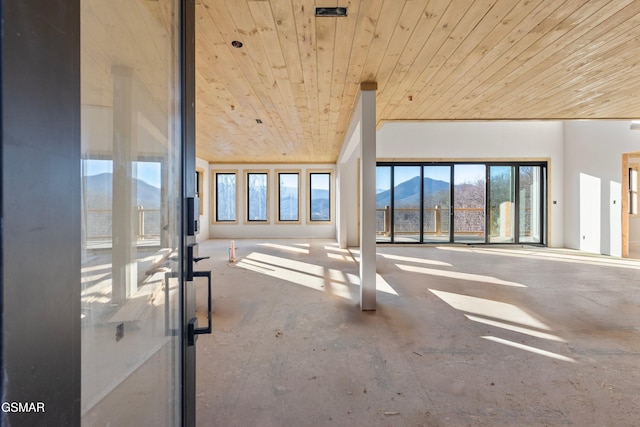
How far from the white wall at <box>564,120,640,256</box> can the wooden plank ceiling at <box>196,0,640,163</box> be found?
259 centimetres

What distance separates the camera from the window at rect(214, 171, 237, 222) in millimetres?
9758

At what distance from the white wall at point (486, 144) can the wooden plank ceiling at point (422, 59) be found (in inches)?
131

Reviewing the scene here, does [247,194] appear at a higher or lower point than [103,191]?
higher

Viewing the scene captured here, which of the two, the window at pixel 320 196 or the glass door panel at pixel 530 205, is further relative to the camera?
the window at pixel 320 196

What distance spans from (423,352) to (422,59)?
2.60 meters

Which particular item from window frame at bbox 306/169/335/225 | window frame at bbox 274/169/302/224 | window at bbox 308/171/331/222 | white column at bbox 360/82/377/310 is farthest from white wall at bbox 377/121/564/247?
white column at bbox 360/82/377/310

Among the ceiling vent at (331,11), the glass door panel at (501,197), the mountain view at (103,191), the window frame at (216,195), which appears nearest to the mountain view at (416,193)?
the glass door panel at (501,197)

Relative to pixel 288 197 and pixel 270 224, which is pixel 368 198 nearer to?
pixel 288 197

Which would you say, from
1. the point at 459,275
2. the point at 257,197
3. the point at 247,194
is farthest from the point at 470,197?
the point at 247,194

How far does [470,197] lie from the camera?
8.09 m

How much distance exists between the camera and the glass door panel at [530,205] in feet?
26.6

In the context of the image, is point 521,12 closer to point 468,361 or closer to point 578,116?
point 468,361

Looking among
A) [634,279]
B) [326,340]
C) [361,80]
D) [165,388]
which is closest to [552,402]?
[326,340]

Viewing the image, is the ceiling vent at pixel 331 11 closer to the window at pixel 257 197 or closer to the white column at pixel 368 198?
the white column at pixel 368 198
